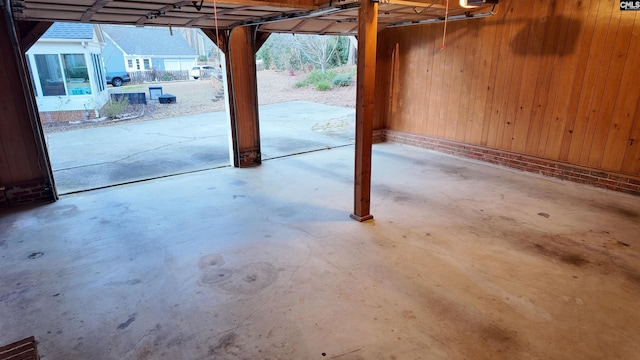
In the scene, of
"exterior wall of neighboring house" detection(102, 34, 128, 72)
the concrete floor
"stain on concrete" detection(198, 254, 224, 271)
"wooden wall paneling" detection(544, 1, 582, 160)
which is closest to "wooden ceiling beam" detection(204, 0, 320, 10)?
the concrete floor

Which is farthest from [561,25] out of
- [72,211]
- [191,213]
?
[72,211]

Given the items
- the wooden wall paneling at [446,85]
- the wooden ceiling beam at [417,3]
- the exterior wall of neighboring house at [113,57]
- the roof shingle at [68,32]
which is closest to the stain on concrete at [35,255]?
the wooden ceiling beam at [417,3]

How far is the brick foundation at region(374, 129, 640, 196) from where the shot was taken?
5038 mm

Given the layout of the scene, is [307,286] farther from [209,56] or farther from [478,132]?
[209,56]

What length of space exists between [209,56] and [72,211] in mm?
34572

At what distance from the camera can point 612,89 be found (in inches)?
193

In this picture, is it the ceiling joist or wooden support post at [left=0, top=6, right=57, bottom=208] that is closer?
the ceiling joist

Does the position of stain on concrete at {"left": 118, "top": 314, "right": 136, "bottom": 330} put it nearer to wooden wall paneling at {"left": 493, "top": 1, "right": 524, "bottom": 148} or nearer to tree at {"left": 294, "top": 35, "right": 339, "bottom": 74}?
wooden wall paneling at {"left": 493, "top": 1, "right": 524, "bottom": 148}

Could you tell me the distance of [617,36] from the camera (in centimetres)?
475

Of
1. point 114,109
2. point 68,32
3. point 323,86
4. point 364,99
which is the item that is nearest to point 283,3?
point 364,99

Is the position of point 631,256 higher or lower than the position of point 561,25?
lower

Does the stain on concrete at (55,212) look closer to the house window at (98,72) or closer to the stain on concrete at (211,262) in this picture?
the stain on concrete at (211,262)

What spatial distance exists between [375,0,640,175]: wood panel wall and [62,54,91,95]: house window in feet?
33.3

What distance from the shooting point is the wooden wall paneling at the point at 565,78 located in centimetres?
509
